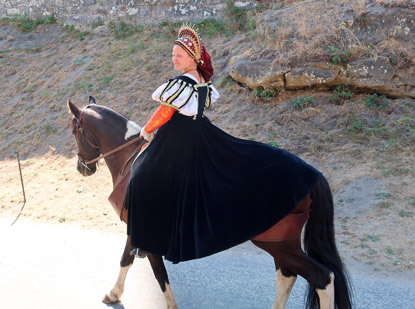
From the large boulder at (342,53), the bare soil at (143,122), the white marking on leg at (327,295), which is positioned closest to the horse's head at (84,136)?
the bare soil at (143,122)

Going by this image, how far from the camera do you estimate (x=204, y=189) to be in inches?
133

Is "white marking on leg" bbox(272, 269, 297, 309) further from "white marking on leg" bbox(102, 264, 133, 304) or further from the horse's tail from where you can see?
"white marking on leg" bbox(102, 264, 133, 304)

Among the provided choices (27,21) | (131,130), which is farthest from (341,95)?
(27,21)

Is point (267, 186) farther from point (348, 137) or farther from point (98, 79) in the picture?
point (98, 79)

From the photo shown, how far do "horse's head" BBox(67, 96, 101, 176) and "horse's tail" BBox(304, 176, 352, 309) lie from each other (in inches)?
89.4

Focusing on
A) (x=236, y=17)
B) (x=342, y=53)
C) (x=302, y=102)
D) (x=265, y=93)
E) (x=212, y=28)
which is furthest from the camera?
(x=212, y=28)

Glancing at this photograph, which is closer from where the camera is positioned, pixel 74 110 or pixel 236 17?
pixel 74 110

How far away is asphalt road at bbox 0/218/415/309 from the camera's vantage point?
13.9 ft

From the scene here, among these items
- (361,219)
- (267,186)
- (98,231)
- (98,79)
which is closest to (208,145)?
(267,186)

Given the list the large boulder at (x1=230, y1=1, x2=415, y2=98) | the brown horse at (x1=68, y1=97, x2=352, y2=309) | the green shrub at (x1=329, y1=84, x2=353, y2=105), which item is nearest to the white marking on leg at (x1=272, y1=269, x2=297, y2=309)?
the brown horse at (x1=68, y1=97, x2=352, y2=309)

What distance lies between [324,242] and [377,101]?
4793 mm

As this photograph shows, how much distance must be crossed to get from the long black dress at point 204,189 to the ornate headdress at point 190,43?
0.22 metres

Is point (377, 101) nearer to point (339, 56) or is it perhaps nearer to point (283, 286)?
point (339, 56)

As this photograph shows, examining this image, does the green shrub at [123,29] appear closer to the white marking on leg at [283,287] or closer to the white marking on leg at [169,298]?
the white marking on leg at [169,298]
